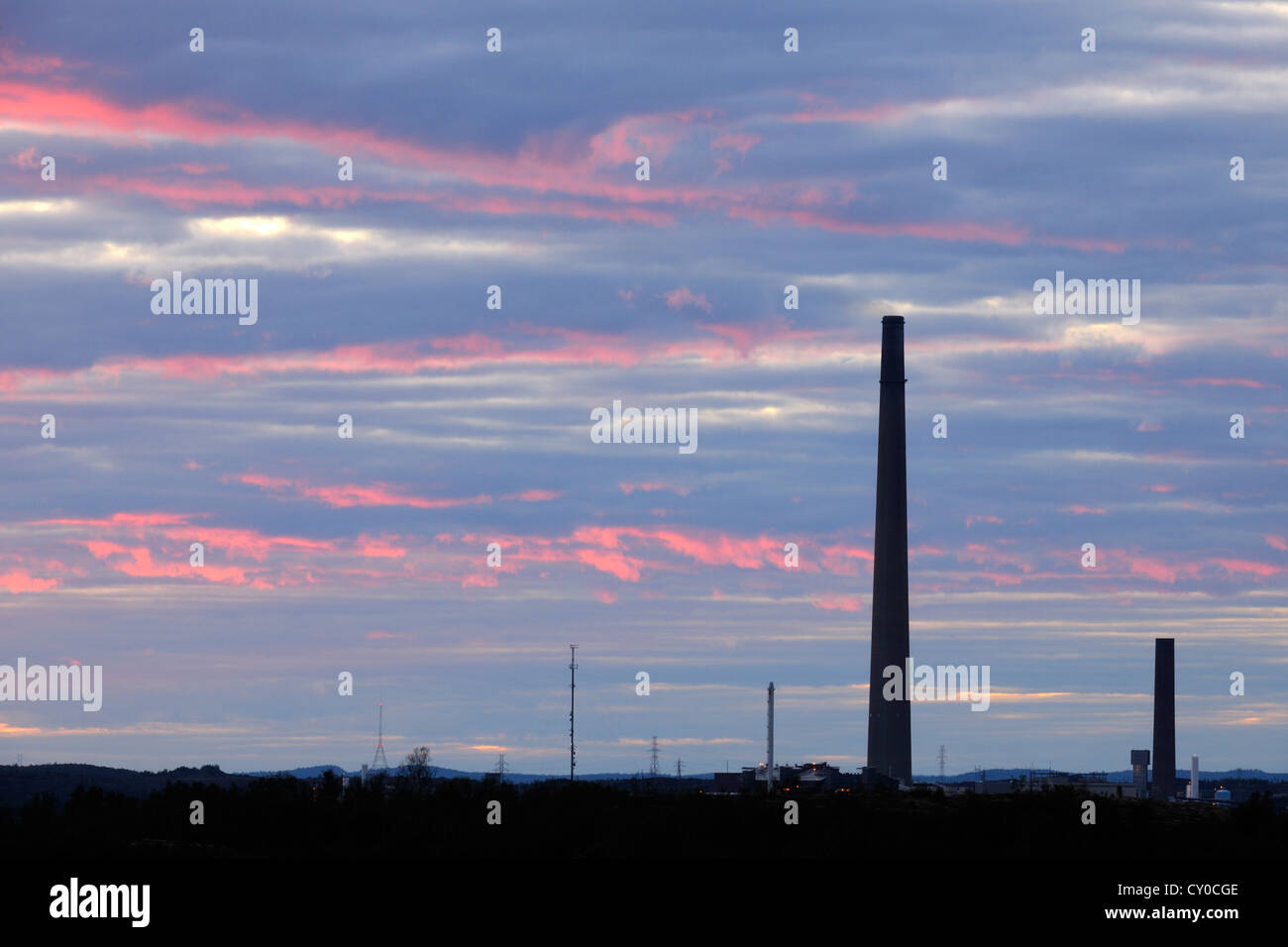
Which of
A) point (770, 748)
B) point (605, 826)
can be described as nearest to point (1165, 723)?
point (770, 748)

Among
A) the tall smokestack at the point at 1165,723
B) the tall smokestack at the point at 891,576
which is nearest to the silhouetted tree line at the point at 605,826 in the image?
the tall smokestack at the point at 891,576

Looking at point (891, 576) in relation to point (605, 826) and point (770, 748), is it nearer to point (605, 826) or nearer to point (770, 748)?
point (770, 748)

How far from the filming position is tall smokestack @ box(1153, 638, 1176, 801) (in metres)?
179

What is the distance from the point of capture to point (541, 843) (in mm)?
80688

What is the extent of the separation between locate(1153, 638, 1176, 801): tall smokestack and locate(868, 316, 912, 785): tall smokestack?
122 feet

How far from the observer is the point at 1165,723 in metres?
180

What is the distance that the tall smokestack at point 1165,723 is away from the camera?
179 m

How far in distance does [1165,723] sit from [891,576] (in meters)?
44.3

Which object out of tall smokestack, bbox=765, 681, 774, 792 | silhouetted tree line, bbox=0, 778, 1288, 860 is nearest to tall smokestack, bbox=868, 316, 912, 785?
tall smokestack, bbox=765, 681, 774, 792

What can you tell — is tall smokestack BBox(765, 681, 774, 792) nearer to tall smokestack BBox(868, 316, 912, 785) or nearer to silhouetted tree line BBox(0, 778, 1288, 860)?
tall smokestack BBox(868, 316, 912, 785)

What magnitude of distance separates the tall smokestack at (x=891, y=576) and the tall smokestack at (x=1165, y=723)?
37.2 meters

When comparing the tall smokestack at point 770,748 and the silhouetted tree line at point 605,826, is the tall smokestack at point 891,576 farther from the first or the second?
the silhouetted tree line at point 605,826
